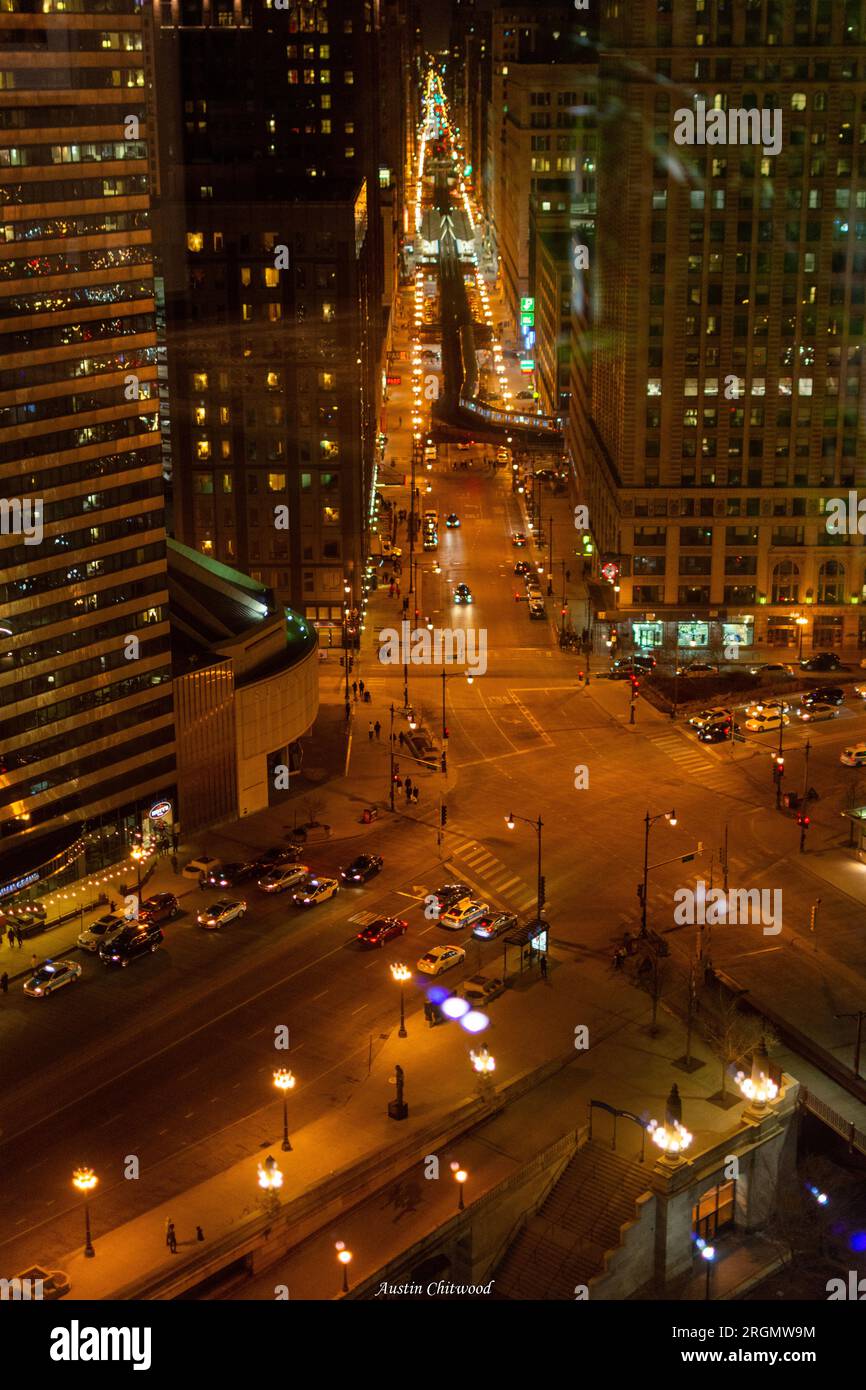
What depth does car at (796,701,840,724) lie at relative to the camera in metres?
123

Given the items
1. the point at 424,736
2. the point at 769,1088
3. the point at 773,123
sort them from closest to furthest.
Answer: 1. the point at 769,1088
2. the point at 424,736
3. the point at 773,123

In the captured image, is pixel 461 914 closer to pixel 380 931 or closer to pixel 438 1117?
pixel 380 931

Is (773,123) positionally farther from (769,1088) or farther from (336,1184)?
(336,1184)

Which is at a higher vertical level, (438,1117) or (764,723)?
(764,723)

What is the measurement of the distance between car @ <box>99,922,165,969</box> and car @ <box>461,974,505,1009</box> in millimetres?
15144

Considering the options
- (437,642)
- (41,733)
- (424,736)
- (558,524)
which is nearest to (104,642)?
(41,733)

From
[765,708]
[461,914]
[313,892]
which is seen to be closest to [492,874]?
[461,914]

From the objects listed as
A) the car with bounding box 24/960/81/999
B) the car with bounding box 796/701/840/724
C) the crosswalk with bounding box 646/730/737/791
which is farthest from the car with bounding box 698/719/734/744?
the car with bounding box 24/960/81/999

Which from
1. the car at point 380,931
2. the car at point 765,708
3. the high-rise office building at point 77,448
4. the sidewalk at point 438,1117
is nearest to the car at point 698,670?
the car at point 765,708

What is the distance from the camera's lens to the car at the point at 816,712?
123 m

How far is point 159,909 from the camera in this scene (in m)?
93.4

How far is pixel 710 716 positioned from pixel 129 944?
4672 centimetres

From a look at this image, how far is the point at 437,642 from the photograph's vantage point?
140 metres

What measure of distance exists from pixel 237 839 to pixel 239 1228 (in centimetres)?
3857
